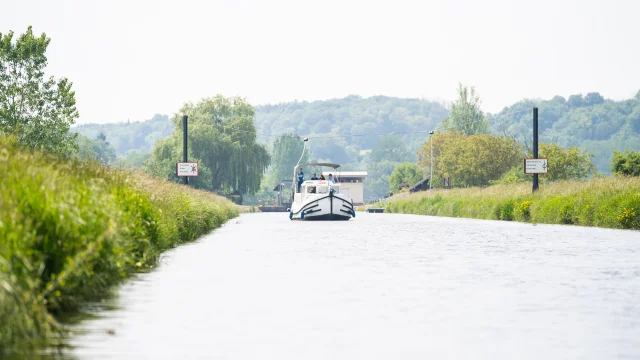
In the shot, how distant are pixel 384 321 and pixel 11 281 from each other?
142 inches

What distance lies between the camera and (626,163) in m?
47.1

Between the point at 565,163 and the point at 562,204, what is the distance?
21700 millimetres

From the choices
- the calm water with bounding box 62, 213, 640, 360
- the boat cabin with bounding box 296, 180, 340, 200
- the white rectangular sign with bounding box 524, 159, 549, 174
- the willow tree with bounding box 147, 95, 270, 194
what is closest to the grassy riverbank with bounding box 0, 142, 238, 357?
the calm water with bounding box 62, 213, 640, 360

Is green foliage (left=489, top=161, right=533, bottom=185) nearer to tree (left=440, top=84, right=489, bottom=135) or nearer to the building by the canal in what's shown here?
tree (left=440, top=84, right=489, bottom=135)

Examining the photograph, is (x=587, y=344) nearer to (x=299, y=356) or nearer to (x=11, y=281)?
(x=299, y=356)

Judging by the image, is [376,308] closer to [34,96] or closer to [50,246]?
[50,246]

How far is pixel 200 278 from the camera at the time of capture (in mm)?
12984

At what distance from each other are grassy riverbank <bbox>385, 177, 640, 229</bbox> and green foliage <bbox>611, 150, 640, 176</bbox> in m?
5.11

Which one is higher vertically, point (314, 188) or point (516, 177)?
point (516, 177)

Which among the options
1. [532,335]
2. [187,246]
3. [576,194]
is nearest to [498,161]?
[576,194]

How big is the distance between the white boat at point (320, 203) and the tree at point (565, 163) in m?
16.0

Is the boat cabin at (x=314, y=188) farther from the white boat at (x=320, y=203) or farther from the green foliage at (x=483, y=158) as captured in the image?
the green foliage at (x=483, y=158)

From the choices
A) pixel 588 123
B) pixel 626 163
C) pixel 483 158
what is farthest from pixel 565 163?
pixel 588 123

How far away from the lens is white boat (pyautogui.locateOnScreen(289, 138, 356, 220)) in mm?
43469
